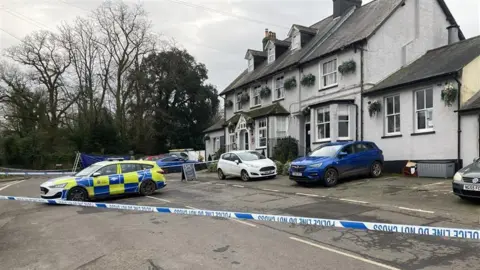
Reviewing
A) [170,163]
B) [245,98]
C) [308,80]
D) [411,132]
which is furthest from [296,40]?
[170,163]

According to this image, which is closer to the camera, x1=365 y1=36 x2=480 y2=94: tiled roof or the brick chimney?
x1=365 y1=36 x2=480 y2=94: tiled roof

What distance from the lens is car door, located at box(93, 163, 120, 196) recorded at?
12.9m

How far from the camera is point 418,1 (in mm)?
21641

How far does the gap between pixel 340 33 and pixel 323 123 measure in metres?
6.64

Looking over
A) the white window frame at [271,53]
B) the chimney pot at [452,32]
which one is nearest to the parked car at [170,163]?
the white window frame at [271,53]

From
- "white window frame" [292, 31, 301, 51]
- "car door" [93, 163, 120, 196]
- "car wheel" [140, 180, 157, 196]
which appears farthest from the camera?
"white window frame" [292, 31, 301, 51]

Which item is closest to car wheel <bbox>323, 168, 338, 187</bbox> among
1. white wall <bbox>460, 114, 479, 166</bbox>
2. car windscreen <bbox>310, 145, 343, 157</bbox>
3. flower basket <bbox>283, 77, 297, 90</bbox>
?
car windscreen <bbox>310, 145, 343, 157</bbox>

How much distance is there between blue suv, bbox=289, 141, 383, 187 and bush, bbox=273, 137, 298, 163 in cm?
753

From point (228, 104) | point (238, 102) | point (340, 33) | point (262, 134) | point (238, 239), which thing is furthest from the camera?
point (228, 104)

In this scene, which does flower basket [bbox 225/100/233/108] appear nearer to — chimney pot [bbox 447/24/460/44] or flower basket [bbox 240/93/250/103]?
flower basket [bbox 240/93/250/103]

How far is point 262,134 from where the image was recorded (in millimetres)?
26609

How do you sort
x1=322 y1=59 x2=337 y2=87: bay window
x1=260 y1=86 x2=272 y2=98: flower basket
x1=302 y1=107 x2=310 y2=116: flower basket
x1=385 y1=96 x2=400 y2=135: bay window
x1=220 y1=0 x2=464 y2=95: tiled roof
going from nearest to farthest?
x1=385 y1=96 x2=400 y2=135: bay window → x1=220 y1=0 x2=464 y2=95: tiled roof → x1=322 y1=59 x2=337 y2=87: bay window → x1=302 y1=107 x2=310 y2=116: flower basket → x1=260 y1=86 x2=272 y2=98: flower basket

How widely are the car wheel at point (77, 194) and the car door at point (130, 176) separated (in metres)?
1.39

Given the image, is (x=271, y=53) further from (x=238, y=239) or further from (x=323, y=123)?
(x=238, y=239)
